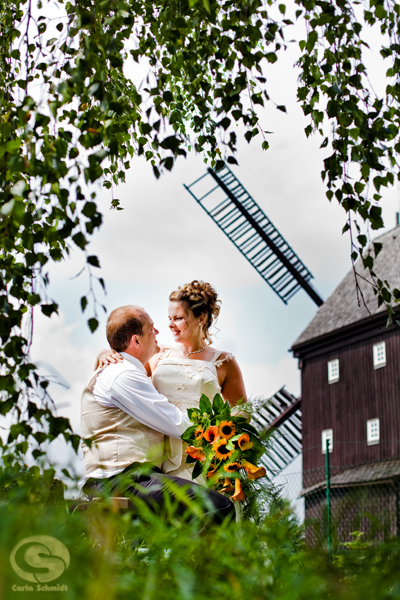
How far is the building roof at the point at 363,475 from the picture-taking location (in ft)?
55.2

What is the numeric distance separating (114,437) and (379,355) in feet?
55.7

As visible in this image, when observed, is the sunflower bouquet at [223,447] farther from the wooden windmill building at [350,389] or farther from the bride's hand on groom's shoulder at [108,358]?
the wooden windmill building at [350,389]

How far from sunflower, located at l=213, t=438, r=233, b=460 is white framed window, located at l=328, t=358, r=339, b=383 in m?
17.9

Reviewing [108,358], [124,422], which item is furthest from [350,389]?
[124,422]

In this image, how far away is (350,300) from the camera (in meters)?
21.1

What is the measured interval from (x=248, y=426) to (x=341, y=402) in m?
17.5

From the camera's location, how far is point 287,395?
23.0 meters

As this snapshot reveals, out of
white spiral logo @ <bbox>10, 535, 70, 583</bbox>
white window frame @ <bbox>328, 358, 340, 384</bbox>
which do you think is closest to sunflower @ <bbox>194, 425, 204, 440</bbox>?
white spiral logo @ <bbox>10, 535, 70, 583</bbox>

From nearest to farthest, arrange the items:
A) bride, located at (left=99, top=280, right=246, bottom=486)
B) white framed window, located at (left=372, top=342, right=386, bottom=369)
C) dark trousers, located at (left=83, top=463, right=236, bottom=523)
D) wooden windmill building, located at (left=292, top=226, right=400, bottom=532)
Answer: dark trousers, located at (left=83, top=463, right=236, bottom=523)
bride, located at (left=99, top=280, right=246, bottom=486)
wooden windmill building, located at (left=292, top=226, right=400, bottom=532)
white framed window, located at (left=372, top=342, right=386, bottom=369)

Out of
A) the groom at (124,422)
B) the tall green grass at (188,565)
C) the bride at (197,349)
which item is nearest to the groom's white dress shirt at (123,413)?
the groom at (124,422)

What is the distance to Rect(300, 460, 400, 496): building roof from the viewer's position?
16812 millimetres

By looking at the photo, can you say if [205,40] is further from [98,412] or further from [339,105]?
[98,412]

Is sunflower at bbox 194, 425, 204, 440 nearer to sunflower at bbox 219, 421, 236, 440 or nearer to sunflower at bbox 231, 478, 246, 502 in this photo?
sunflower at bbox 219, 421, 236, 440

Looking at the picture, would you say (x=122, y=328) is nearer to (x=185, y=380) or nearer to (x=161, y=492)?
(x=185, y=380)
